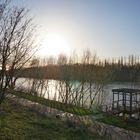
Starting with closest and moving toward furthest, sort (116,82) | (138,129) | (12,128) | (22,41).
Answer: (22,41) → (12,128) → (138,129) → (116,82)

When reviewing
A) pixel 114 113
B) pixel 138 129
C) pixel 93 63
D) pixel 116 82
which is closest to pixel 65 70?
pixel 93 63

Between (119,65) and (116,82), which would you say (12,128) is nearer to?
(116,82)

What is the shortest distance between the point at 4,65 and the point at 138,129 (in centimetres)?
1783

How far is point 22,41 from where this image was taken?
8.38m

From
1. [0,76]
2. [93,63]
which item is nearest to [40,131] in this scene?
[0,76]

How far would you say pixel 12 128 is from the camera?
393 inches

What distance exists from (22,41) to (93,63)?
Result: 38.0 metres

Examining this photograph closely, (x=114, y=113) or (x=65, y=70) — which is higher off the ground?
(x=65, y=70)

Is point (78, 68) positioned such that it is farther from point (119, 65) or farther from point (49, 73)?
point (119, 65)

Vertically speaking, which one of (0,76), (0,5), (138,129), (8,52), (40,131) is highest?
(0,5)

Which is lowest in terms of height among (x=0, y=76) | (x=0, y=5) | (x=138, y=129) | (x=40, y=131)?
(x=138, y=129)

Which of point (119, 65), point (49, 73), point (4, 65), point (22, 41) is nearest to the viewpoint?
point (4, 65)

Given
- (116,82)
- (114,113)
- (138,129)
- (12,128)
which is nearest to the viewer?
(12,128)

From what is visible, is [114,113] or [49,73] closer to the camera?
[114,113]
